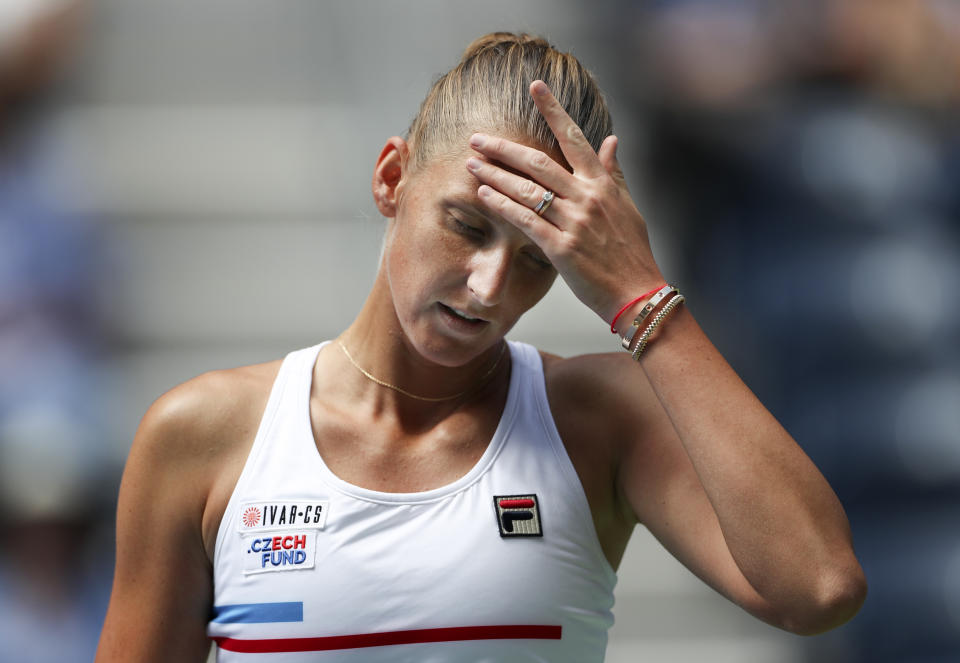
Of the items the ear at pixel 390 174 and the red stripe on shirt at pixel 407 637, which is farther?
the ear at pixel 390 174

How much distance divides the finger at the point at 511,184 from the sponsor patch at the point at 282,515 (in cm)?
53

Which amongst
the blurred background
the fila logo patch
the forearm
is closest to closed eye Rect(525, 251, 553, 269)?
the forearm

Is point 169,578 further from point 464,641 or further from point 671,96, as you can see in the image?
point 671,96

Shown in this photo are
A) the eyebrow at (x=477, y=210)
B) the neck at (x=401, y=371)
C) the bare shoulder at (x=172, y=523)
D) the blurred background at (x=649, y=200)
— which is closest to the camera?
the eyebrow at (x=477, y=210)

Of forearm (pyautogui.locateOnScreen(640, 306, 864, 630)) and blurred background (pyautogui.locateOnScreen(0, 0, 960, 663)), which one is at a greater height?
blurred background (pyautogui.locateOnScreen(0, 0, 960, 663))

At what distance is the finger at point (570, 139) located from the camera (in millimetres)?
1372

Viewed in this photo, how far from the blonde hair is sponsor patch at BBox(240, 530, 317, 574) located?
580mm

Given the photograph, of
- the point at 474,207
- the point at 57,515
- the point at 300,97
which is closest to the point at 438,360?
the point at 474,207

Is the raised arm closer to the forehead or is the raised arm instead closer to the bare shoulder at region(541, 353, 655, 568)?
the forehead

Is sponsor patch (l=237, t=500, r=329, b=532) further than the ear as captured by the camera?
No

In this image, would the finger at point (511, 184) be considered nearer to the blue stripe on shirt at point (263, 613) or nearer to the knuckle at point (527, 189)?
the knuckle at point (527, 189)

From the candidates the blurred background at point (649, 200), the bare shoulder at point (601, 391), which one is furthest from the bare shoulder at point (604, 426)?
the blurred background at point (649, 200)

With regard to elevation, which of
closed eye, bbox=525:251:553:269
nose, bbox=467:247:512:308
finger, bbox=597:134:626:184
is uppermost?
finger, bbox=597:134:626:184

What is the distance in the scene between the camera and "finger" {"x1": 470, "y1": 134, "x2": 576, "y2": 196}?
135cm
